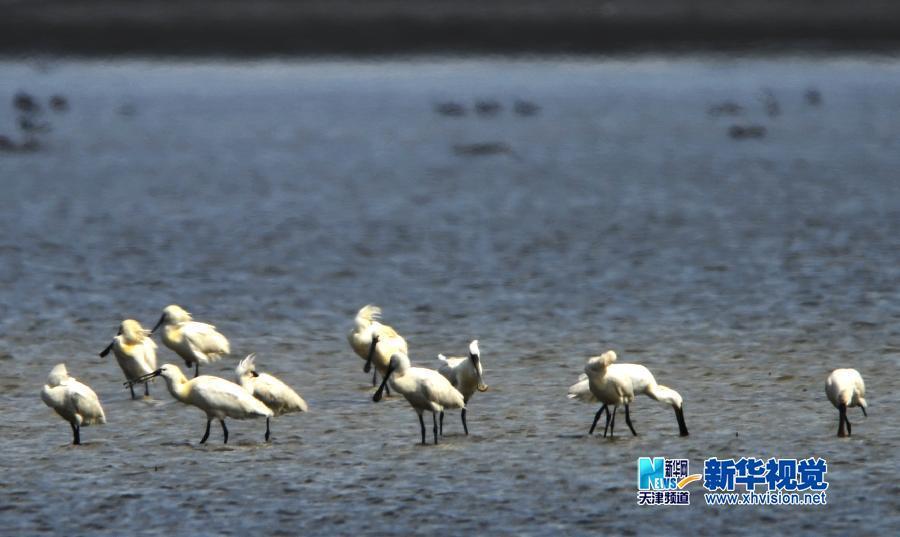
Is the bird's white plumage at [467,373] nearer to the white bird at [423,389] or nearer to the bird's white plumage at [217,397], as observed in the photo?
the white bird at [423,389]

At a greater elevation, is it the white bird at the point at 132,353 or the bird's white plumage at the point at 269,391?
the white bird at the point at 132,353

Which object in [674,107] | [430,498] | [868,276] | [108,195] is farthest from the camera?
[674,107]

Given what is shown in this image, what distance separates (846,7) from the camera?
110625 millimetres

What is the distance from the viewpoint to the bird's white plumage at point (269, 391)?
1520 centimetres

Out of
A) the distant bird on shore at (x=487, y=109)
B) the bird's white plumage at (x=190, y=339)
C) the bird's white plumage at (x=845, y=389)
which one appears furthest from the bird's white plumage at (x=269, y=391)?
the distant bird on shore at (x=487, y=109)

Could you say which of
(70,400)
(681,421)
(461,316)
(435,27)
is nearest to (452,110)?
(435,27)

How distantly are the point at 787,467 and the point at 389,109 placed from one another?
282ft

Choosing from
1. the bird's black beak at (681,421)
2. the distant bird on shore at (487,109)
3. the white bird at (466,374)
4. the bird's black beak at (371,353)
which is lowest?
the bird's black beak at (681,421)

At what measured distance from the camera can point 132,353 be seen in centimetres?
1731

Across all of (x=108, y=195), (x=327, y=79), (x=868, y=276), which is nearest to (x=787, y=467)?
(x=868, y=276)

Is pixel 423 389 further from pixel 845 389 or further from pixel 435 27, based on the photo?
pixel 435 27

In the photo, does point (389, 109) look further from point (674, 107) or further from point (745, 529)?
point (745, 529)

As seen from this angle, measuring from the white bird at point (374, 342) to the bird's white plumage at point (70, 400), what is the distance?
3.14m

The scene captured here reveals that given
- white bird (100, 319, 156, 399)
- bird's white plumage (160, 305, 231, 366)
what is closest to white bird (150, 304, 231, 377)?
bird's white plumage (160, 305, 231, 366)
